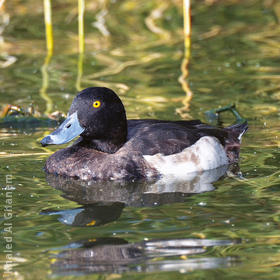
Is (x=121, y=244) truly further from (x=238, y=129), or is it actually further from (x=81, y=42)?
(x=81, y=42)

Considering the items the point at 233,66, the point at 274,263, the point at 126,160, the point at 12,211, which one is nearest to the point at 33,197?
the point at 12,211

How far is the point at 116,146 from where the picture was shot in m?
8.69

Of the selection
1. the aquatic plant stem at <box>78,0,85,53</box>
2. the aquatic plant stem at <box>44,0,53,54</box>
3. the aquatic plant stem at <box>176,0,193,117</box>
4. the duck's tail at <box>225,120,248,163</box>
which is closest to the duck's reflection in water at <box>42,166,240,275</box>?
the duck's tail at <box>225,120,248,163</box>

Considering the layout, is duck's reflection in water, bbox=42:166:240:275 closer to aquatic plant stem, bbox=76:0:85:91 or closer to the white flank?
the white flank

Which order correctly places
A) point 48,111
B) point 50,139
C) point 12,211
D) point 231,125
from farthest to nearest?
1. point 48,111
2. point 231,125
3. point 50,139
4. point 12,211

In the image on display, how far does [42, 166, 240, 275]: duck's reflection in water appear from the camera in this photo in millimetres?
5941

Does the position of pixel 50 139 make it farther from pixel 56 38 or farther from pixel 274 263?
pixel 56 38

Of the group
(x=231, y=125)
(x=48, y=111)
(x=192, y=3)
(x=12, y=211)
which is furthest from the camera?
(x=192, y=3)

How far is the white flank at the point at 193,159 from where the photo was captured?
28.1 feet

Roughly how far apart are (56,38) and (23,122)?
18.5 feet

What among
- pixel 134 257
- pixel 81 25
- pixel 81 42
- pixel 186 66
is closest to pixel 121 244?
pixel 134 257

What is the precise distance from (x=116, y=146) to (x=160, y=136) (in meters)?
0.51

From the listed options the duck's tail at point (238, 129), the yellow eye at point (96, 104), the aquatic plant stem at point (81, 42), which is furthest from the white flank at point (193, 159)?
the aquatic plant stem at point (81, 42)

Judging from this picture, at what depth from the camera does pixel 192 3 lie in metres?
18.3
